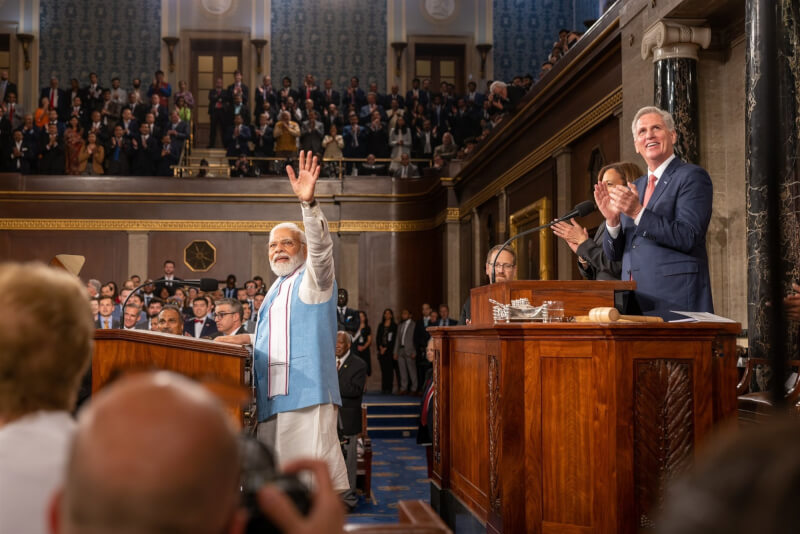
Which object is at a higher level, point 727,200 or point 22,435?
point 727,200

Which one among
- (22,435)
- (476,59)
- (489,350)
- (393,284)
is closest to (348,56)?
(476,59)

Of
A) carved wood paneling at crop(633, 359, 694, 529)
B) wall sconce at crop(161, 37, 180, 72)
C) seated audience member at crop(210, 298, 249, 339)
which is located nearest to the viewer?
carved wood paneling at crop(633, 359, 694, 529)

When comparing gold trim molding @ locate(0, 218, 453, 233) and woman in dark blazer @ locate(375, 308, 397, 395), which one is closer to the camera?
woman in dark blazer @ locate(375, 308, 397, 395)

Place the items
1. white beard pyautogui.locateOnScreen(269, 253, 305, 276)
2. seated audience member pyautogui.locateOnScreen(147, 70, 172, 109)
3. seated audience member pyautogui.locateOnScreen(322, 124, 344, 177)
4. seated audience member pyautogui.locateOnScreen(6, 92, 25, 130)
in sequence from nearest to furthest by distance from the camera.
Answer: white beard pyautogui.locateOnScreen(269, 253, 305, 276), seated audience member pyautogui.locateOnScreen(322, 124, 344, 177), seated audience member pyautogui.locateOnScreen(6, 92, 25, 130), seated audience member pyautogui.locateOnScreen(147, 70, 172, 109)

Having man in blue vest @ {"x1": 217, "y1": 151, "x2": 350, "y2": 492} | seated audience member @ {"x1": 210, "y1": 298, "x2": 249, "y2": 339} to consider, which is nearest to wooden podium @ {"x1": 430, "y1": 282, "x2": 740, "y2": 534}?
man in blue vest @ {"x1": 217, "y1": 151, "x2": 350, "y2": 492}

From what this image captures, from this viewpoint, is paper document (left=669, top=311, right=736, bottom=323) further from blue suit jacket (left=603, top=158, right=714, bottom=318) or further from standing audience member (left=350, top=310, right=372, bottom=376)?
standing audience member (left=350, top=310, right=372, bottom=376)

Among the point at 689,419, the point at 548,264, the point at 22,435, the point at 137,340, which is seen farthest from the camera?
the point at 548,264

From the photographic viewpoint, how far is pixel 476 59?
18141 millimetres

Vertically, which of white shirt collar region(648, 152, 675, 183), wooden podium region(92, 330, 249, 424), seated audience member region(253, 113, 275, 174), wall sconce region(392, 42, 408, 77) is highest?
wall sconce region(392, 42, 408, 77)

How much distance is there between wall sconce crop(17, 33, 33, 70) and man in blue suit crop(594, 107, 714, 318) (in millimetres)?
16994

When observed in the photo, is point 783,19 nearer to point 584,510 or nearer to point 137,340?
point 584,510

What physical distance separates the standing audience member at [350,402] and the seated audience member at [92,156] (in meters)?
9.03

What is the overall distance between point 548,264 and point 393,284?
17.8 ft

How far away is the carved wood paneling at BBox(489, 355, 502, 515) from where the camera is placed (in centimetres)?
329
